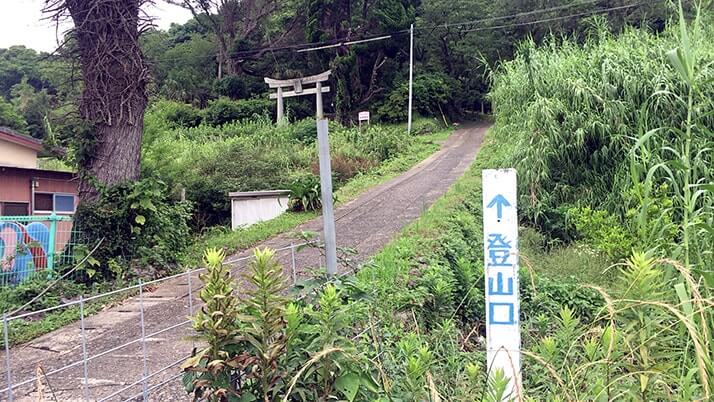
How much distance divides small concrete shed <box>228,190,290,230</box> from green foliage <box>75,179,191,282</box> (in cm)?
483

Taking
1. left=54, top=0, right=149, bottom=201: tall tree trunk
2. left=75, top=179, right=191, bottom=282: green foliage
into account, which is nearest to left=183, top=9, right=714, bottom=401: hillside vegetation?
left=75, top=179, right=191, bottom=282: green foliage

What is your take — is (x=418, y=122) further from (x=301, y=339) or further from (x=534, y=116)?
(x=301, y=339)

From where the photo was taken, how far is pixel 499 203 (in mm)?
2771

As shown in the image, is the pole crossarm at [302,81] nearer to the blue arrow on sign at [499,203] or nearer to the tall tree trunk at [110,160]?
the tall tree trunk at [110,160]

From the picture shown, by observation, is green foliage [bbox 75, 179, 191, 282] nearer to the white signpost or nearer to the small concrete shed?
the small concrete shed

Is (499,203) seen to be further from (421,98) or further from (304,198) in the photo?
(421,98)

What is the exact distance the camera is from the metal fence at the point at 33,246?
671 cm

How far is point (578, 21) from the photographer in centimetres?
2697

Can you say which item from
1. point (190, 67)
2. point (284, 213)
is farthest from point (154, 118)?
point (190, 67)

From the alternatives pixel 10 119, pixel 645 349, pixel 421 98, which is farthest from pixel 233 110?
pixel 645 349

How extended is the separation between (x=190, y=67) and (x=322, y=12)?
1022cm

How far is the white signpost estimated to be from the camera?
105 inches

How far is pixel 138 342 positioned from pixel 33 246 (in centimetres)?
284

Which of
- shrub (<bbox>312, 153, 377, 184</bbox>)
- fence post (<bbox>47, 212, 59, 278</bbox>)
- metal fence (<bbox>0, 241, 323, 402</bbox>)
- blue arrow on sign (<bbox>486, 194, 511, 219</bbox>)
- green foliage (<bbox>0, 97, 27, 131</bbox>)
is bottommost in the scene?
metal fence (<bbox>0, 241, 323, 402</bbox>)
